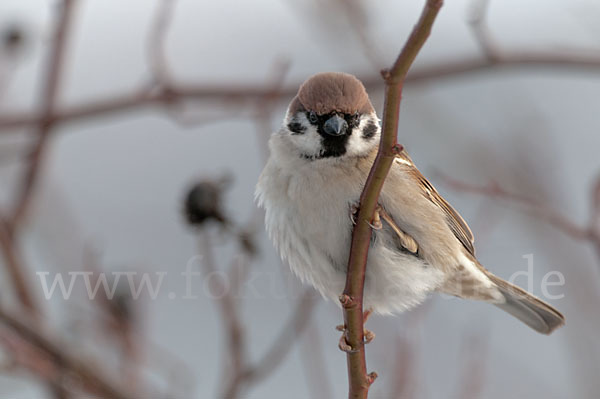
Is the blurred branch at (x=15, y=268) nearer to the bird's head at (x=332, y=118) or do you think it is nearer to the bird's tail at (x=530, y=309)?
the bird's head at (x=332, y=118)

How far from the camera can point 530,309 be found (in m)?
2.78

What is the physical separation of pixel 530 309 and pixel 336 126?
45.7 inches

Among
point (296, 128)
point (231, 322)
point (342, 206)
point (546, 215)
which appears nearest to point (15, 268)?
point (231, 322)

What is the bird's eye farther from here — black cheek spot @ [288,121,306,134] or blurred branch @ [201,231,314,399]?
blurred branch @ [201,231,314,399]

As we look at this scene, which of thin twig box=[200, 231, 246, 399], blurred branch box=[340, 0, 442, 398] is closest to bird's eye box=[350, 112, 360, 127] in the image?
thin twig box=[200, 231, 246, 399]

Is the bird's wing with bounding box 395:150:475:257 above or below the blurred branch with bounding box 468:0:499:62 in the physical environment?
below

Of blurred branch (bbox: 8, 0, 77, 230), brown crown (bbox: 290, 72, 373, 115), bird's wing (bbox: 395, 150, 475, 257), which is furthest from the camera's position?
blurred branch (bbox: 8, 0, 77, 230)

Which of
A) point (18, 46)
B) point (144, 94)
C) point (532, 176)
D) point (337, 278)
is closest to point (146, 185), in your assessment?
point (18, 46)

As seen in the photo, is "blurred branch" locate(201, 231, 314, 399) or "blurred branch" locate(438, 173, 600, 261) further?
"blurred branch" locate(201, 231, 314, 399)

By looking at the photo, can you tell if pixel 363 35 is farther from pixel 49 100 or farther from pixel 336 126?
pixel 49 100

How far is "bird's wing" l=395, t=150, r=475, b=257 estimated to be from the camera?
260cm

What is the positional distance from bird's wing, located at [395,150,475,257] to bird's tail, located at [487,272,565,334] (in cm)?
19

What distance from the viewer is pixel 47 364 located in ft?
8.22

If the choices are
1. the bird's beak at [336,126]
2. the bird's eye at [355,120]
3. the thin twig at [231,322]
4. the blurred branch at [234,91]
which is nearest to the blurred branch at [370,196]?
the thin twig at [231,322]
